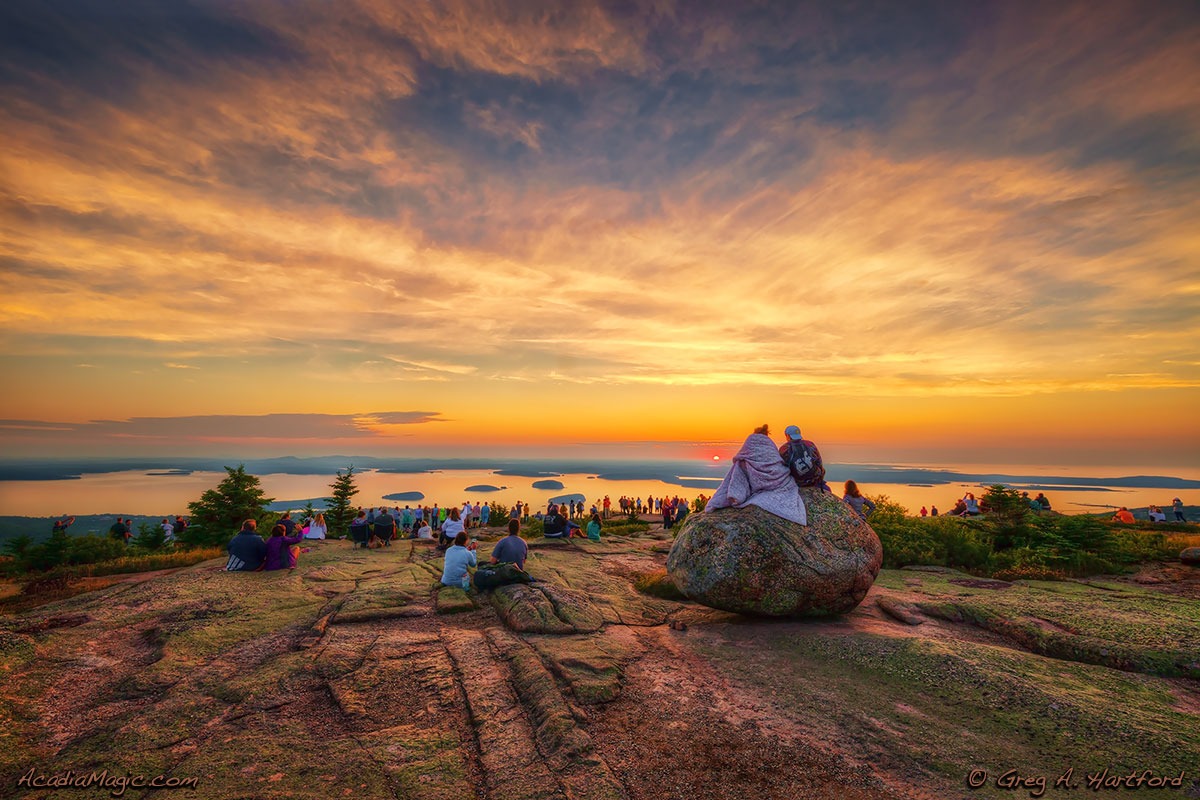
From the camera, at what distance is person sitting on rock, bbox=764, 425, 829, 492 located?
1120 centimetres

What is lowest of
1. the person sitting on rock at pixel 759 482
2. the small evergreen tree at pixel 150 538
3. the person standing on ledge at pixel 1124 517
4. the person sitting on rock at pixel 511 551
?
the small evergreen tree at pixel 150 538

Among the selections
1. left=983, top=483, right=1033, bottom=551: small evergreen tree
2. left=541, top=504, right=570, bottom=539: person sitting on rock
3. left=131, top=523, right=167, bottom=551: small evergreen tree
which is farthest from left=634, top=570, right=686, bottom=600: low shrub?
left=131, top=523, right=167, bottom=551: small evergreen tree

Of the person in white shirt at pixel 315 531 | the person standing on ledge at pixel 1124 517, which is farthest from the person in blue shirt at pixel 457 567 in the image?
the person standing on ledge at pixel 1124 517

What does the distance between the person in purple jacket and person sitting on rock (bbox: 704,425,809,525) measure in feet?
40.1

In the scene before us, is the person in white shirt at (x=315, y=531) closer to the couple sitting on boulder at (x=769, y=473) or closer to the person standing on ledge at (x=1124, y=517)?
the couple sitting on boulder at (x=769, y=473)

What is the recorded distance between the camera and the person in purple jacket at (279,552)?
14.2 meters

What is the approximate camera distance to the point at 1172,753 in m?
5.47

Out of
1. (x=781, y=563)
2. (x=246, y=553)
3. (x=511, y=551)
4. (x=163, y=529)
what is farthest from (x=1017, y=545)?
(x=163, y=529)

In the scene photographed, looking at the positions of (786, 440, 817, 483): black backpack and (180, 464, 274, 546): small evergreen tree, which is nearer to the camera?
(786, 440, 817, 483): black backpack

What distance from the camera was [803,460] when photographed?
36.7ft

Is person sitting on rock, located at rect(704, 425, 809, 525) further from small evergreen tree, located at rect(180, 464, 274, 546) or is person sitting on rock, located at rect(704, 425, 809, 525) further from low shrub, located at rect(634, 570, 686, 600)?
small evergreen tree, located at rect(180, 464, 274, 546)

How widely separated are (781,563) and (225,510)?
2400 centimetres

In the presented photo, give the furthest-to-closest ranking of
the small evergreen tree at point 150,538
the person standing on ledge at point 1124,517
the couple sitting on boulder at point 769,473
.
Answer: the person standing on ledge at point 1124,517 → the small evergreen tree at point 150,538 → the couple sitting on boulder at point 769,473

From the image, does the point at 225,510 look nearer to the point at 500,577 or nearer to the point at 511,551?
the point at 511,551
